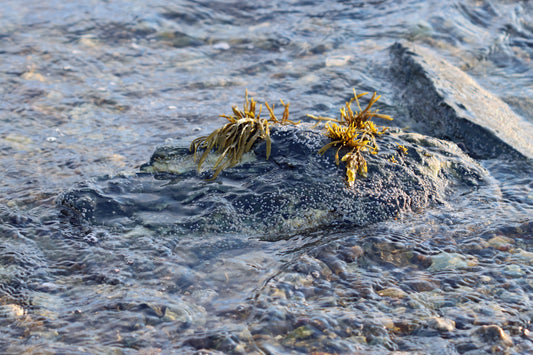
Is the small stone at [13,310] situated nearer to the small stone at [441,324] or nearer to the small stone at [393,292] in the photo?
the small stone at [393,292]

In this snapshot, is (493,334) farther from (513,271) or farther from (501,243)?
(501,243)

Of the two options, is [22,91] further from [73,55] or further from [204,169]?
[204,169]

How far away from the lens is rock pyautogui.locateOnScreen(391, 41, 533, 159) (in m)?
6.07

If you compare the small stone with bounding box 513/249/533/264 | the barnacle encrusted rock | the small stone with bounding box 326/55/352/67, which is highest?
the small stone with bounding box 326/55/352/67

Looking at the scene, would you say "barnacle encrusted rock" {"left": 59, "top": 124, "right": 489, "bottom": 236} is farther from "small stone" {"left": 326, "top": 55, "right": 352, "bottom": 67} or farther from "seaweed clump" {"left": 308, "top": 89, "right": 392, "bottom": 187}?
"small stone" {"left": 326, "top": 55, "right": 352, "bottom": 67}

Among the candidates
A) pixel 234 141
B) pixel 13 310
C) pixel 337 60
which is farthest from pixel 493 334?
pixel 337 60

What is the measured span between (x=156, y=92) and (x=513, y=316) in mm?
5864

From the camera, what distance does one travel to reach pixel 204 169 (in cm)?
495

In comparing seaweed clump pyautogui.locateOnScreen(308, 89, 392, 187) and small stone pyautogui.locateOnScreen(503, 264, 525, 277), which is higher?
seaweed clump pyautogui.locateOnScreen(308, 89, 392, 187)

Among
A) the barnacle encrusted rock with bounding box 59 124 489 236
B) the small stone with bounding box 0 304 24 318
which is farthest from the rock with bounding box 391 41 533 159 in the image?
the small stone with bounding box 0 304 24 318

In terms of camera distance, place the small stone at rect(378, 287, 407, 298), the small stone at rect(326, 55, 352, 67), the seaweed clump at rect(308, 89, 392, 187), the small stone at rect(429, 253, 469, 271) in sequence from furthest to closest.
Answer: the small stone at rect(326, 55, 352, 67), the seaweed clump at rect(308, 89, 392, 187), the small stone at rect(429, 253, 469, 271), the small stone at rect(378, 287, 407, 298)

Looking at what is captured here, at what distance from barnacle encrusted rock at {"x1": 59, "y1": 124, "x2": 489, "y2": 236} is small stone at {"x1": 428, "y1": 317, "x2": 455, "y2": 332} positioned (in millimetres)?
1197

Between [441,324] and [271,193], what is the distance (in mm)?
1801

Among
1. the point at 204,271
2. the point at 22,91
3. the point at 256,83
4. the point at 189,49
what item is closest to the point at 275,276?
the point at 204,271
